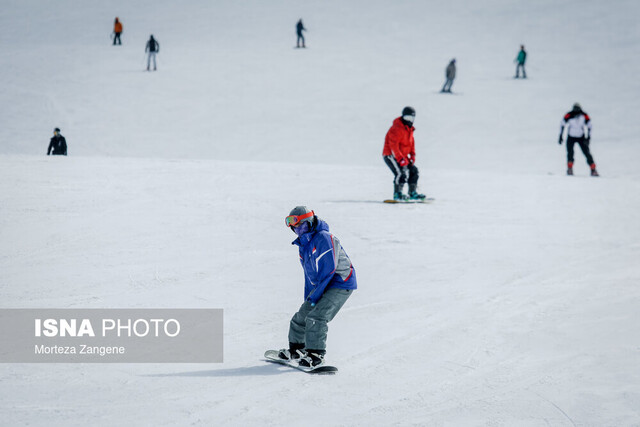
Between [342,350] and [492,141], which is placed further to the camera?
[492,141]

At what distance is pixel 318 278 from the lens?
17.4 feet

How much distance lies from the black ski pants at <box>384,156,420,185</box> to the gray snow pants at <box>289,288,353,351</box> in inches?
249

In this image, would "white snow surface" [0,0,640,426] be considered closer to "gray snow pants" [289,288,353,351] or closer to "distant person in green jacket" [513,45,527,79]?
"gray snow pants" [289,288,353,351]

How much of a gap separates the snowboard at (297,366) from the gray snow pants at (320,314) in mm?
136

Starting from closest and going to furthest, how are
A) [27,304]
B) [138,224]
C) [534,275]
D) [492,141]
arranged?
1. [27,304]
2. [534,275]
3. [138,224]
4. [492,141]

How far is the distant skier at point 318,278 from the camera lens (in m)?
5.27

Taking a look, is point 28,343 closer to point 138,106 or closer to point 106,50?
point 138,106

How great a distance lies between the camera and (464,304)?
7.34 m

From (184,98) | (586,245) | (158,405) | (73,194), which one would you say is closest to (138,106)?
(184,98)

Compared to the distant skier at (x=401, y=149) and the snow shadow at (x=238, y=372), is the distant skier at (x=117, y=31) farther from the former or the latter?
the snow shadow at (x=238, y=372)

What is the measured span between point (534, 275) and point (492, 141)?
520 inches

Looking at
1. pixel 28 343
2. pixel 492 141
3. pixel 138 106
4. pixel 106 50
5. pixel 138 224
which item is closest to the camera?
pixel 28 343

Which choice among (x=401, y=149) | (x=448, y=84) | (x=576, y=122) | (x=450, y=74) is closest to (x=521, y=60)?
(x=448, y=84)

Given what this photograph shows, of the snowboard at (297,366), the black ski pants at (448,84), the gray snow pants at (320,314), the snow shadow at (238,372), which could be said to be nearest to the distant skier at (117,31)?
the black ski pants at (448,84)
